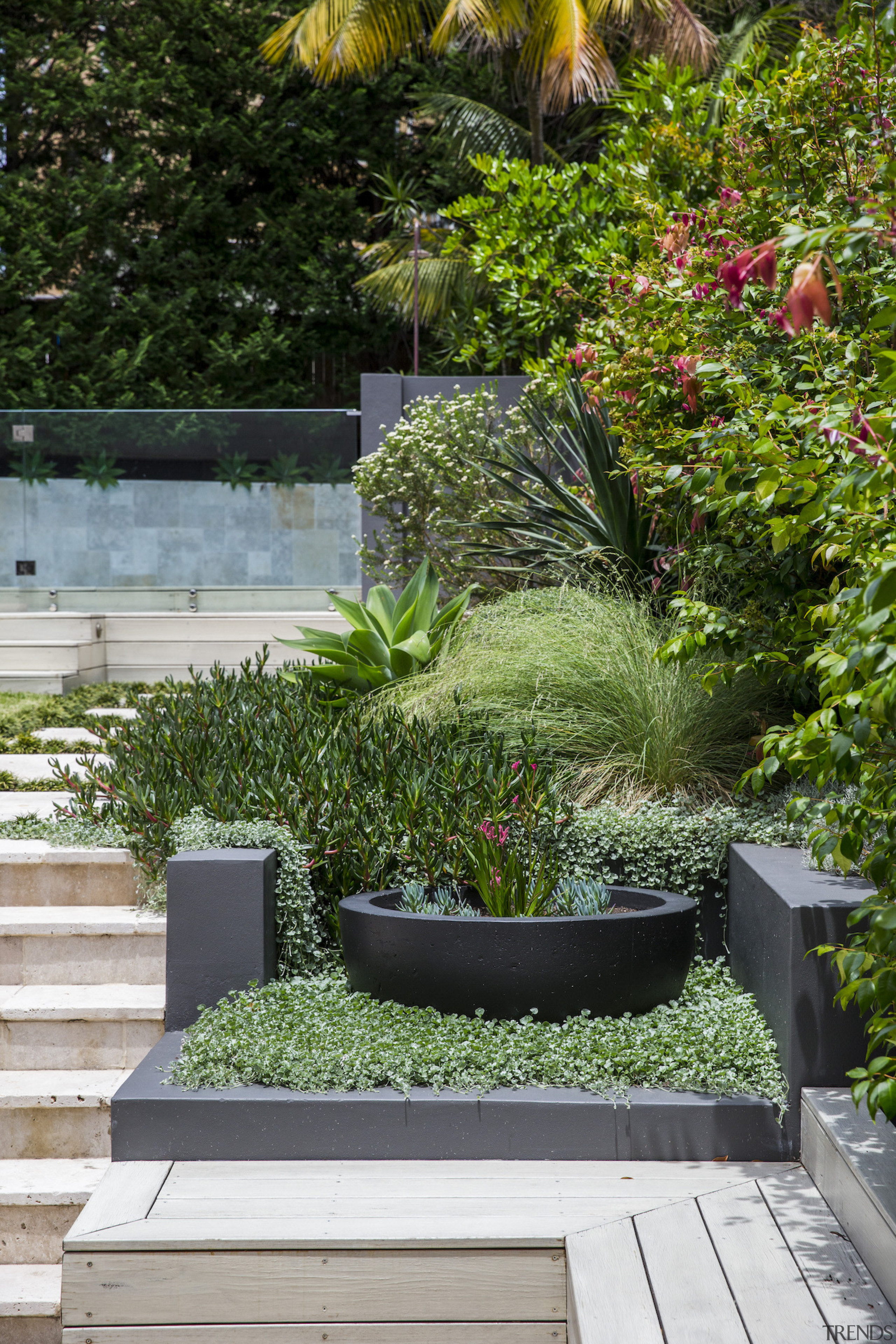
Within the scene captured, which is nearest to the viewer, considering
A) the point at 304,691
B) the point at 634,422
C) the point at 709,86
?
the point at 634,422

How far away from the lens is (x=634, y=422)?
14.6ft

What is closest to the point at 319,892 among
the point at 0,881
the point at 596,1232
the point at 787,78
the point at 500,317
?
the point at 0,881

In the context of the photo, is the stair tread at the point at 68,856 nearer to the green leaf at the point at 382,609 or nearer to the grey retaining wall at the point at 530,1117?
the grey retaining wall at the point at 530,1117

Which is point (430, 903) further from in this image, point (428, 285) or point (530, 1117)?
point (428, 285)

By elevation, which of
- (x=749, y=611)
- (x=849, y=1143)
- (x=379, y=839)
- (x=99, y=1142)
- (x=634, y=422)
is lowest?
(x=99, y=1142)

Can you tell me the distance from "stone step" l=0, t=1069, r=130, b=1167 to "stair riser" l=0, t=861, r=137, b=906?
32.5 inches

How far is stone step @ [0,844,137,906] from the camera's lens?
3994 mm

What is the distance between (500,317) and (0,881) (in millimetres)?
Result: 10039

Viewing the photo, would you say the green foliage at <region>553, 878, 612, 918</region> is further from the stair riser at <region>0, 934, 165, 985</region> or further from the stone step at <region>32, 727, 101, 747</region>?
the stone step at <region>32, 727, 101, 747</region>

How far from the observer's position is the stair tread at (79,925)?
371cm

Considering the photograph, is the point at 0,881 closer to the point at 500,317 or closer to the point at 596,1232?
the point at 596,1232

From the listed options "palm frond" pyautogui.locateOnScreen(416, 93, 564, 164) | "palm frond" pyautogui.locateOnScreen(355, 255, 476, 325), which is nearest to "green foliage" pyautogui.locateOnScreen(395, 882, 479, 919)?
"palm frond" pyautogui.locateOnScreen(355, 255, 476, 325)

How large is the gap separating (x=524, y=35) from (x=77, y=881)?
10.5 meters

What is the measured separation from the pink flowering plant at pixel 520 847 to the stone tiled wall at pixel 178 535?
6569mm
